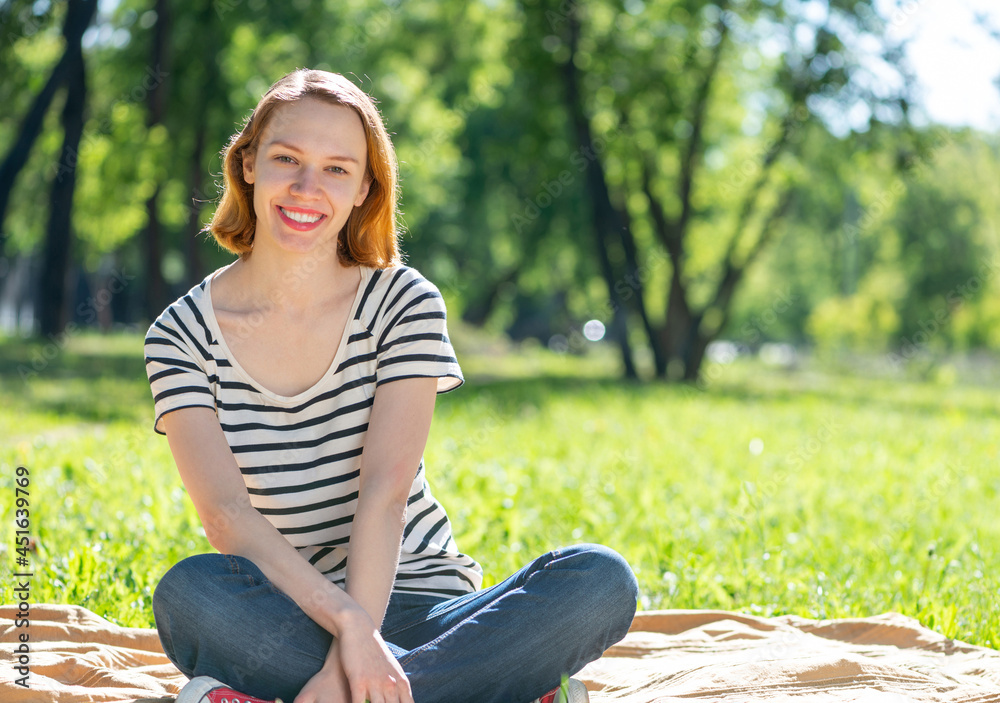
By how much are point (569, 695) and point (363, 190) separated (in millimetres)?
1416

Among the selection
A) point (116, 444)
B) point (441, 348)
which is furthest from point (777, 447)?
point (441, 348)

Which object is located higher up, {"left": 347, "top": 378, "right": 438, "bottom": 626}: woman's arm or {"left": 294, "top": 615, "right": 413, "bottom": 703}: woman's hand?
{"left": 347, "top": 378, "right": 438, "bottom": 626}: woman's arm

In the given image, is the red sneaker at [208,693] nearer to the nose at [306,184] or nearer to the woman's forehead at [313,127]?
the nose at [306,184]

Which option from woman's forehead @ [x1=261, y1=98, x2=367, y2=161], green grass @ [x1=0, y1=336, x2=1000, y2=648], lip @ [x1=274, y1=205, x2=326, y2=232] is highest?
woman's forehead @ [x1=261, y1=98, x2=367, y2=161]

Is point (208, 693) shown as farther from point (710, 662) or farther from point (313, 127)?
point (710, 662)

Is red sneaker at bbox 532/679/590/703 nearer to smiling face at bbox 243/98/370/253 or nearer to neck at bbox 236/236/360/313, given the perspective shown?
neck at bbox 236/236/360/313

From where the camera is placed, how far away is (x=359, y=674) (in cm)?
215

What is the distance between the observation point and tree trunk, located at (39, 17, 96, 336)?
13.8m

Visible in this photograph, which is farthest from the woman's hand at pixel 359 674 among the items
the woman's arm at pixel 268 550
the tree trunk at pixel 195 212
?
the tree trunk at pixel 195 212

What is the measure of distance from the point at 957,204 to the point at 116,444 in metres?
32.7

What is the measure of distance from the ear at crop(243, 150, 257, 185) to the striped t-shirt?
35 cm

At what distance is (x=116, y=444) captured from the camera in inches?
281

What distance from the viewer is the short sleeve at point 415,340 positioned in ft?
8.37

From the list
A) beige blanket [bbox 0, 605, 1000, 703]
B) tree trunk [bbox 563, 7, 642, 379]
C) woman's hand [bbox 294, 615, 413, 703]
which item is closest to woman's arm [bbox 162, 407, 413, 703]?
woman's hand [bbox 294, 615, 413, 703]
